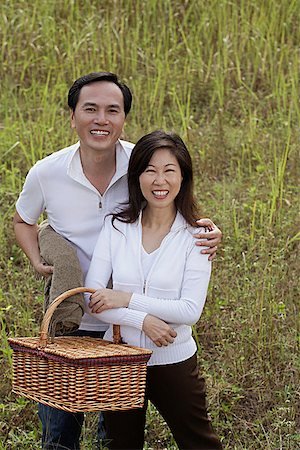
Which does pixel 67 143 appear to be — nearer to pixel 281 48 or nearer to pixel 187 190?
pixel 281 48

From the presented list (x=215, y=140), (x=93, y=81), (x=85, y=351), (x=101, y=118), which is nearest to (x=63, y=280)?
(x=85, y=351)

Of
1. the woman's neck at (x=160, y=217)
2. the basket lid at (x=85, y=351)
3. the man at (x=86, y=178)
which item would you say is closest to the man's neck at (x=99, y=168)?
the man at (x=86, y=178)

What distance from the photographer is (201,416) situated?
3.40 meters

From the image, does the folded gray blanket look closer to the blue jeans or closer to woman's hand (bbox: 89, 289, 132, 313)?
woman's hand (bbox: 89, 289, 132, 313)

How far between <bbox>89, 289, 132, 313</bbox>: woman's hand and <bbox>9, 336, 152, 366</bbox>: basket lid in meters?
0.14

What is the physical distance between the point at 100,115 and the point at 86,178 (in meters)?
0.25

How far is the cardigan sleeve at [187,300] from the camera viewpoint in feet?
10.7

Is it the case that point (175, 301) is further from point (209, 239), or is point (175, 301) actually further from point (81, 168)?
point (81, 168)

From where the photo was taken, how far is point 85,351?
317cm

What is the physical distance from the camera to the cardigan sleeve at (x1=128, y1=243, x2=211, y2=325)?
10.7 ft

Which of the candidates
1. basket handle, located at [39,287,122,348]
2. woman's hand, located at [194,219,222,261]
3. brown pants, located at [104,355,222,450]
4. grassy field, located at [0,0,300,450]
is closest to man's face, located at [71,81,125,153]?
woman's hand, located at [194,219,222,261]

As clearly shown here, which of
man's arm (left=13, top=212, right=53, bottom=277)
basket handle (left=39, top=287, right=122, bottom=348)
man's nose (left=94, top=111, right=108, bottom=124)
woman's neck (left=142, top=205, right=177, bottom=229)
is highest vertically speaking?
man's nose (left=94, top=111, right=108, bottom=124)

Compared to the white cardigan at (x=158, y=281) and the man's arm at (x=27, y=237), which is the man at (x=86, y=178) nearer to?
the man's arm at (x=27, y=237)

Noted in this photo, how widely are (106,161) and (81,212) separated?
8.5 inches
